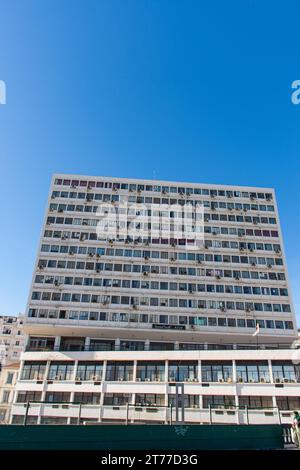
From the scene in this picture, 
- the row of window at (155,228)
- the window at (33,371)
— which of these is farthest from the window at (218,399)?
the row of window at (155,228)

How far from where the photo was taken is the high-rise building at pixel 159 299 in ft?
133

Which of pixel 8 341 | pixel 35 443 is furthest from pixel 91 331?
pixel 8 341

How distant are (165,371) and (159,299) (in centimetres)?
1042

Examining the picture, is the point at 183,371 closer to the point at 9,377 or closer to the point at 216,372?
the point at 216,372

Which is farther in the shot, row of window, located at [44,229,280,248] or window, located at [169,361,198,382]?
row of window, located at [44,229,280,248]

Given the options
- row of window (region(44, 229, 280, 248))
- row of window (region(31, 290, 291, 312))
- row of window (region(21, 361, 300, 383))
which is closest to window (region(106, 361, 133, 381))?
row of window (region(21, 361, 300, 383))

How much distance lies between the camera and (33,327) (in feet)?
151

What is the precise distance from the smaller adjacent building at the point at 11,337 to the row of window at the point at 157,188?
45.8m

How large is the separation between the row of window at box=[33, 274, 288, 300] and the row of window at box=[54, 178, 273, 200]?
1681 cm

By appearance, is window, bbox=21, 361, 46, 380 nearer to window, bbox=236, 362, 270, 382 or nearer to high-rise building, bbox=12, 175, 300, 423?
high-rise building, bbox=12, 175, 300, 423

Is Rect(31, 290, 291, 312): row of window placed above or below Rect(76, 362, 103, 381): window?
above

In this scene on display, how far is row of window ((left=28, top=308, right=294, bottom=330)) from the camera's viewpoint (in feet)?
153

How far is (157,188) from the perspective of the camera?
5791 cm

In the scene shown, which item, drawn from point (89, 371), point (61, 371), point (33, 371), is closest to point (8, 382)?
point (33, 371)
